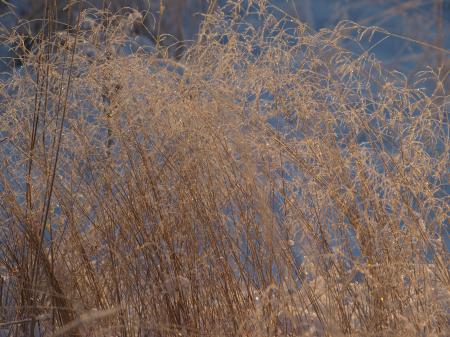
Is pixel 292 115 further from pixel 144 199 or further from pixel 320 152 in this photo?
pixel 144 199

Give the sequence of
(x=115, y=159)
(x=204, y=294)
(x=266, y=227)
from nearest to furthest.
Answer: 1. (x=266, y=227)
2. (x=204, y=294)
3. (x=115, y=159)

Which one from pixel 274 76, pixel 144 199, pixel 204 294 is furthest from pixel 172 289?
pixel 274 76

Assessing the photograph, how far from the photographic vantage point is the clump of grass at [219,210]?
1384mm

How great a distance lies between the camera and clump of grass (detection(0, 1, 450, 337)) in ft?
4.54

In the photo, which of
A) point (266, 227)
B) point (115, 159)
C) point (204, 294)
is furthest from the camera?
point (115, 159)

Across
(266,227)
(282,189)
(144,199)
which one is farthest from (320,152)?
(144,199)

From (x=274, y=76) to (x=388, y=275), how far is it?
55 centimetres

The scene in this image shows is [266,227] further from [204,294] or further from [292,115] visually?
[292,115]

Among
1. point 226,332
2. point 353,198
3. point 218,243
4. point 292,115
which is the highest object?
point 292,115

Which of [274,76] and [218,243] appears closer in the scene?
[218,243]

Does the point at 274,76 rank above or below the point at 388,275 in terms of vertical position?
above

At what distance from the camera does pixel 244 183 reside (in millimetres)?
1503

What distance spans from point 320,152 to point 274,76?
0.22m

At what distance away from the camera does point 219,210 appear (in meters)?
1.51
